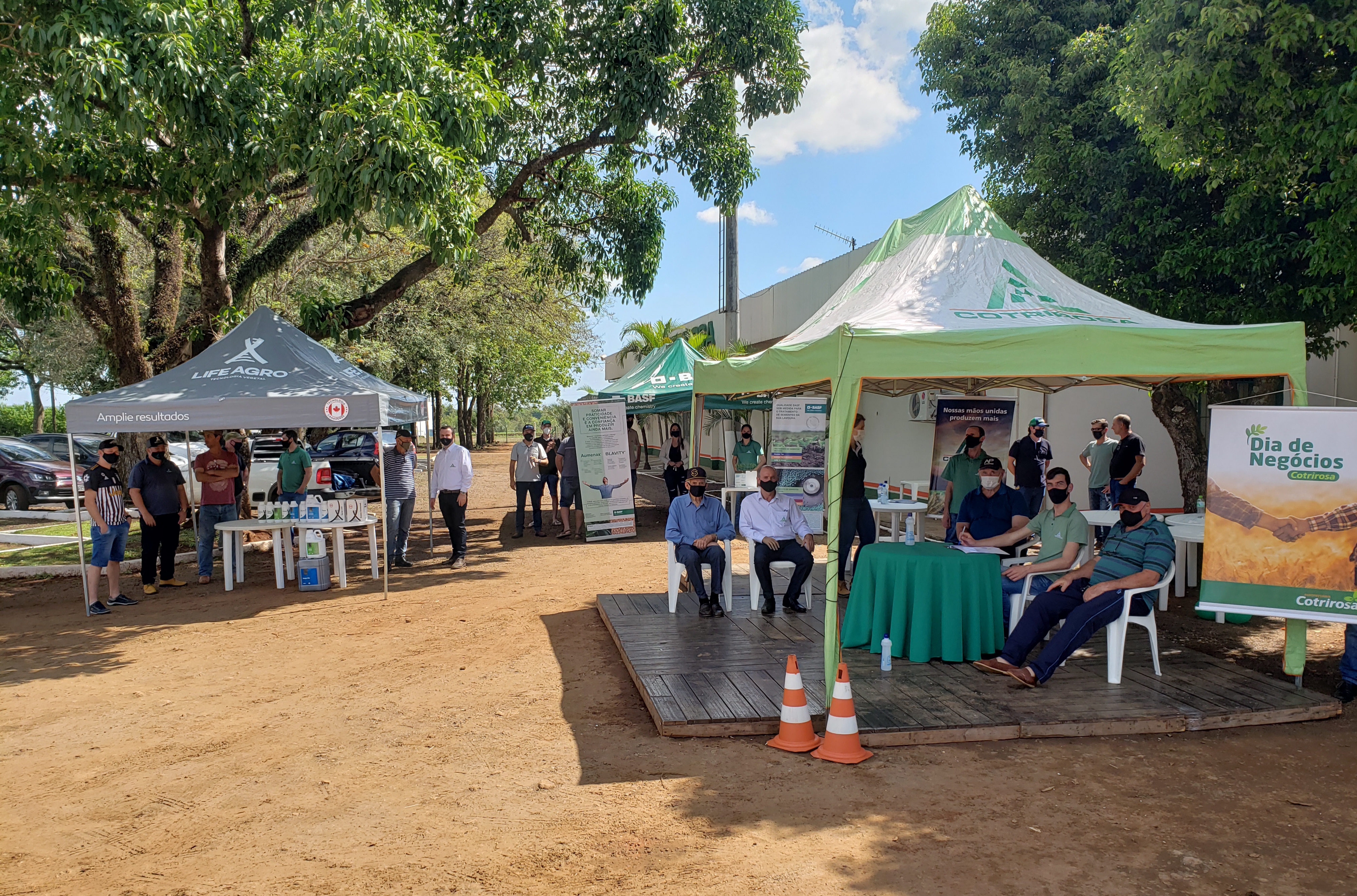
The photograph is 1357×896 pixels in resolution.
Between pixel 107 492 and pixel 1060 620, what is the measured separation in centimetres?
852

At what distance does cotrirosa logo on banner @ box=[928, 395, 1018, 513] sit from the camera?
10812 millimetres

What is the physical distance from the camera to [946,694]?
5668 millimetres

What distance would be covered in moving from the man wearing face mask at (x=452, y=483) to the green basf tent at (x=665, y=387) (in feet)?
13.6

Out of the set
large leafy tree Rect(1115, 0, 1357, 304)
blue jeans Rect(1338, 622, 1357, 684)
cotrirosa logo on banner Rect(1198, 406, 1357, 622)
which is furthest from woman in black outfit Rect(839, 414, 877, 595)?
large leafy tree Rect(1115, 0, 1357, 304)

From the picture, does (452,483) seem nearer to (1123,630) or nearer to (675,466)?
(675,466)

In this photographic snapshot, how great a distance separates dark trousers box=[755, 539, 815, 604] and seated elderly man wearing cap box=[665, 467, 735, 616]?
0.32 metres

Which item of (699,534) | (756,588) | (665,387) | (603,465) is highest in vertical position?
(665,387)

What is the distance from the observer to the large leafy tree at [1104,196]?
9.50m

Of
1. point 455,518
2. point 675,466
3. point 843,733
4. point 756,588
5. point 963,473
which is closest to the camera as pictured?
point 843,733

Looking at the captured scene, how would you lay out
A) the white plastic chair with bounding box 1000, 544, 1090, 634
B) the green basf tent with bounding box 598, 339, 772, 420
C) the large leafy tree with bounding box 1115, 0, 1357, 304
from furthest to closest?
the green basf tent with bounding box 598, 339, 772, 420 → the large leafy tree with bounding box 1115, 0, 1357, 304 → the white plastic chair with bounding box 1000, 544, 1090, 634

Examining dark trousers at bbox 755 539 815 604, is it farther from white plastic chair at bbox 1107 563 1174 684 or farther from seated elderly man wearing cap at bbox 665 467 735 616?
white plastic chair at bbox 1107 563 1174 684

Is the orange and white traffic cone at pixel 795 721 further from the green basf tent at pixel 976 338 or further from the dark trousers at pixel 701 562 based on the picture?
the dark trousers at pixel 701 562

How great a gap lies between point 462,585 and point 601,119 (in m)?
6.71

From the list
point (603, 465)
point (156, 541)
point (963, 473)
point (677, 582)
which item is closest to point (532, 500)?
point (603, 465)
